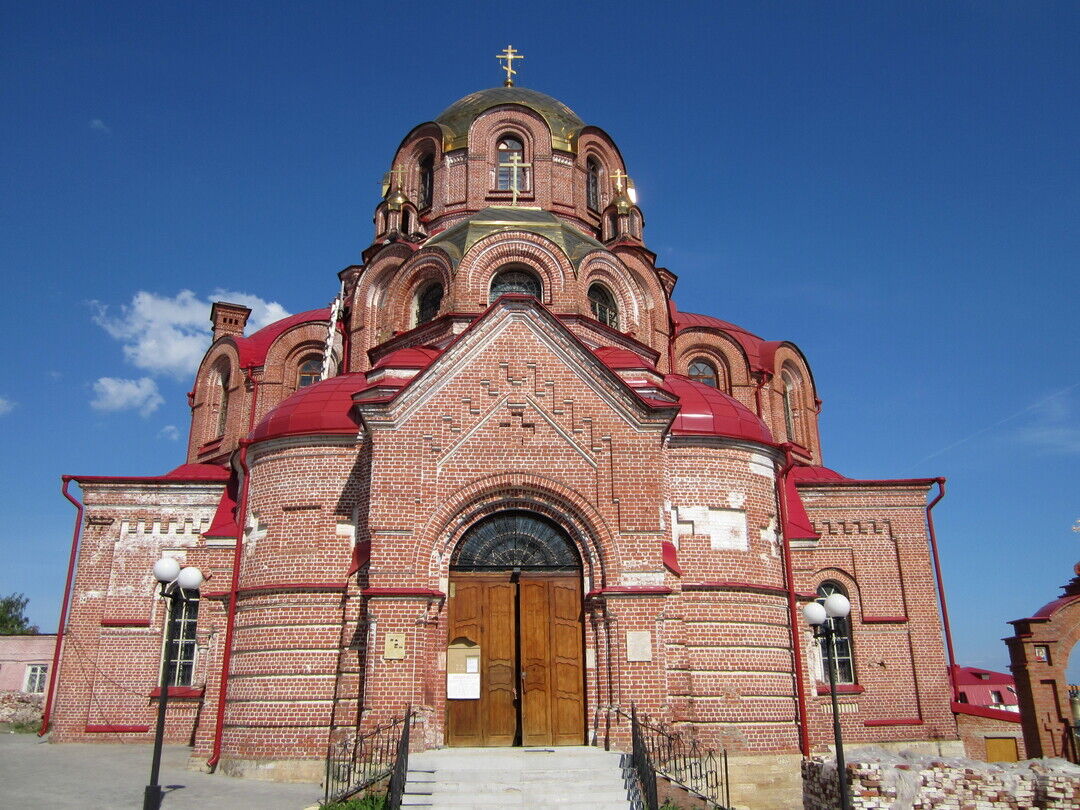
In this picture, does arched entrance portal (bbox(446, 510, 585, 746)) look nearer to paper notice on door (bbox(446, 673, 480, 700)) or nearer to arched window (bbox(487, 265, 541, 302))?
paper notice on door (bbox(446, 673, 480, 700))

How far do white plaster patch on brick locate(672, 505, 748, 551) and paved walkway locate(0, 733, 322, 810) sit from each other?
24.3 feet

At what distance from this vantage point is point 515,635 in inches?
535

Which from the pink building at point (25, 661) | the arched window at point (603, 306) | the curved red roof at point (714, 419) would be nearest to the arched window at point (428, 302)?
the arched window at point (603, 306)

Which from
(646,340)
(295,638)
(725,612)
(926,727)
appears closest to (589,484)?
(725,612)

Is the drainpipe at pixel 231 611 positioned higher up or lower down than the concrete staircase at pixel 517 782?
higher up

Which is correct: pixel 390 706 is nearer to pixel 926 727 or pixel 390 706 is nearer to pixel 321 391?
pixel 321 391

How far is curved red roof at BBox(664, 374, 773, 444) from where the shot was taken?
16.6m

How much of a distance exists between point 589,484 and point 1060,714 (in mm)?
13404

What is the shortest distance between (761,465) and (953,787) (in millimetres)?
7294

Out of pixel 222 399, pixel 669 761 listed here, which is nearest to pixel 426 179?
pixel 222 399

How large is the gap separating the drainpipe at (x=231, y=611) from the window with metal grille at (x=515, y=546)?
4437 mm

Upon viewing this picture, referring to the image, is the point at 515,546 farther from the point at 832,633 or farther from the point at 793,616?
the point at 793,616

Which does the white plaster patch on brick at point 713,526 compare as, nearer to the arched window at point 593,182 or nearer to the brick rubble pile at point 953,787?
the brick rubble pile at point 953,787

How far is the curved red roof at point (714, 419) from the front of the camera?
16.6 metres
